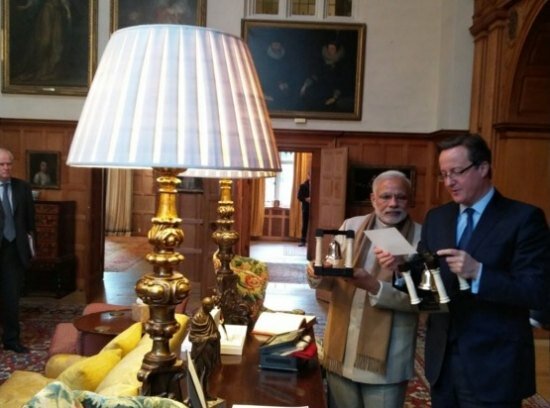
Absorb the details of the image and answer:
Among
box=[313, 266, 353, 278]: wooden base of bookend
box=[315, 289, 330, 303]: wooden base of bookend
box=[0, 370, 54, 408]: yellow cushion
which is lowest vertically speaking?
box=[315, 289, 330, 303]: wooden base of bookend

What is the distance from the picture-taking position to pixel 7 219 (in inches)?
184

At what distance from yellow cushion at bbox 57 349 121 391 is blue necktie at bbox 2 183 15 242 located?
297cm

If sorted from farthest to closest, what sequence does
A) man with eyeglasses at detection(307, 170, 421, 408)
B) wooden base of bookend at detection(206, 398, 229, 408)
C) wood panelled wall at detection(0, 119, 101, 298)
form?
wood panelled wall at detection(0, 119, 101, 298) → man with eyeglasses at detection(307, 170, 421, 408) → wooden base of bookend at detection(206, 398, 229, 408)

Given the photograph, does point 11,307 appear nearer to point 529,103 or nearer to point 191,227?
point 191,227

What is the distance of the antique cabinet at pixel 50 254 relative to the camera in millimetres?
7207

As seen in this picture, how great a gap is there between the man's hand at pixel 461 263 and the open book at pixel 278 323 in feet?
2.81

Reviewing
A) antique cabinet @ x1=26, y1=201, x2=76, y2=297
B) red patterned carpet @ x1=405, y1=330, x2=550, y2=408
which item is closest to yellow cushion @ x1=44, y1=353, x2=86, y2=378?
red patterned carpet @ x1=405, y1=330, x2=550, y2=408

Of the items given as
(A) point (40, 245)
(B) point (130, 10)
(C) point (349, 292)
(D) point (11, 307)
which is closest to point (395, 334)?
(C) point (349, 292)

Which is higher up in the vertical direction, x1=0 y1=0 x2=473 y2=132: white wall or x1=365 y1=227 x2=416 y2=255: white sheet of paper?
x1=0 y1=0 x2=473 y2=132: white wall

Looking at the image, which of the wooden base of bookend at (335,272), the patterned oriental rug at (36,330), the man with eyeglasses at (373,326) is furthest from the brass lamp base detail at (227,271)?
the patterned oriental rug at (36,330)

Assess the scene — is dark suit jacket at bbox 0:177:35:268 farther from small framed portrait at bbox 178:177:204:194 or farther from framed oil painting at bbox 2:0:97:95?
framed oil painting at bbox 2:0:97:95

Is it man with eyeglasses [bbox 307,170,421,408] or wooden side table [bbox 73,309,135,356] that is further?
wooden side table [bbox 73,309,135,356]

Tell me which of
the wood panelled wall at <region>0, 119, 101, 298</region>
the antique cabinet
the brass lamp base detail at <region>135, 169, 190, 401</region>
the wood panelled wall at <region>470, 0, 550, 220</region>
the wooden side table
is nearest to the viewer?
the brass lamp base detail at <region>135, 169, 190, 401</region>

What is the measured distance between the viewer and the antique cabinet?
7207 millimetres
